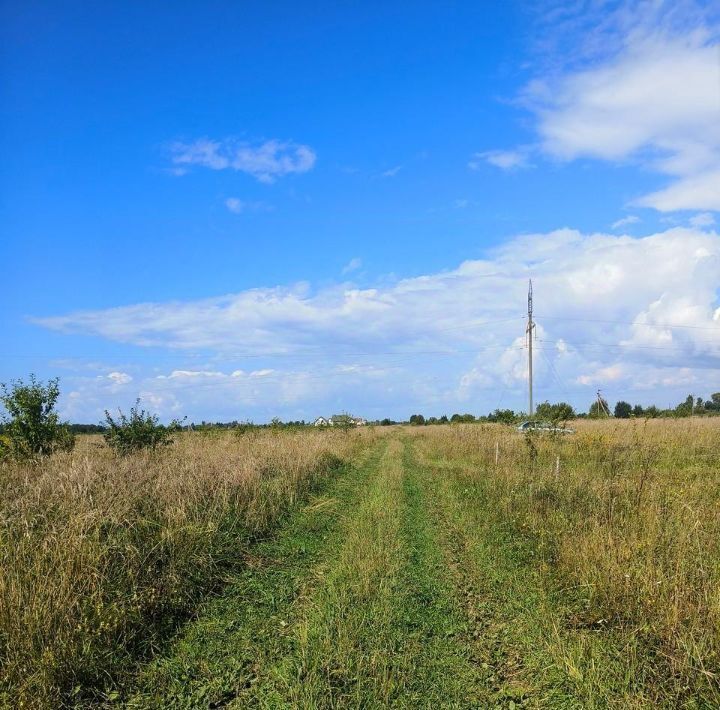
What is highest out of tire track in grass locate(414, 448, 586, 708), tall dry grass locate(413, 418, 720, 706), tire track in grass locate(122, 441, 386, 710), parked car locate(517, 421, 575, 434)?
parked car locate(517, 421, 575, 434)

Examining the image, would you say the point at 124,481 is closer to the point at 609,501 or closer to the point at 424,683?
the point at 424,683

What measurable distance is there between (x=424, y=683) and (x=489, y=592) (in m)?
2.63

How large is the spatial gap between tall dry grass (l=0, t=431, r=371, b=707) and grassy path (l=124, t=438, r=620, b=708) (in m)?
0.45

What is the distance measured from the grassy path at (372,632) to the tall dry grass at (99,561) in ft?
1.48

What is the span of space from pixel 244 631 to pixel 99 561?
1777mm

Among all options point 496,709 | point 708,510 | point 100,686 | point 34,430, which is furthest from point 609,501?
point 34,430

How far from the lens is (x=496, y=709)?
14.6ft

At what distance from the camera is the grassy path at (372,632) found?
465 centimetres

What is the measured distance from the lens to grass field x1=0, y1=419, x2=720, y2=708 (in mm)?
4691

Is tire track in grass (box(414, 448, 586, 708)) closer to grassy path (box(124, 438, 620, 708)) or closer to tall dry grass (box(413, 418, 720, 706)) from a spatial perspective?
grassy path (box(124, 438, 620, 708))

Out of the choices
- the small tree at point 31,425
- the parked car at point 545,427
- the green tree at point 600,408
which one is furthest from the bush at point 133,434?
the green tree at point 600,408

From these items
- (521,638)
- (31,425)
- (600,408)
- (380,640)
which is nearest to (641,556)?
(521,638)

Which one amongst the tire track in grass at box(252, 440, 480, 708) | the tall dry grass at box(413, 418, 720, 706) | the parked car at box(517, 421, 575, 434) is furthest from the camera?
the parked car at box(517, 421, 575, 434)

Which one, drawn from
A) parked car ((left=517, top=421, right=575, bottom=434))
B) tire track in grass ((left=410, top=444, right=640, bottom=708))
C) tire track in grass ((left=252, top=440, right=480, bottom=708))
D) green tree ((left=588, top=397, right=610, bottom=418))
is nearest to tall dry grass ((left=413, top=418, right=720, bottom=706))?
tire track in grass ((left=410, top=444, right=640, bottom=708))
